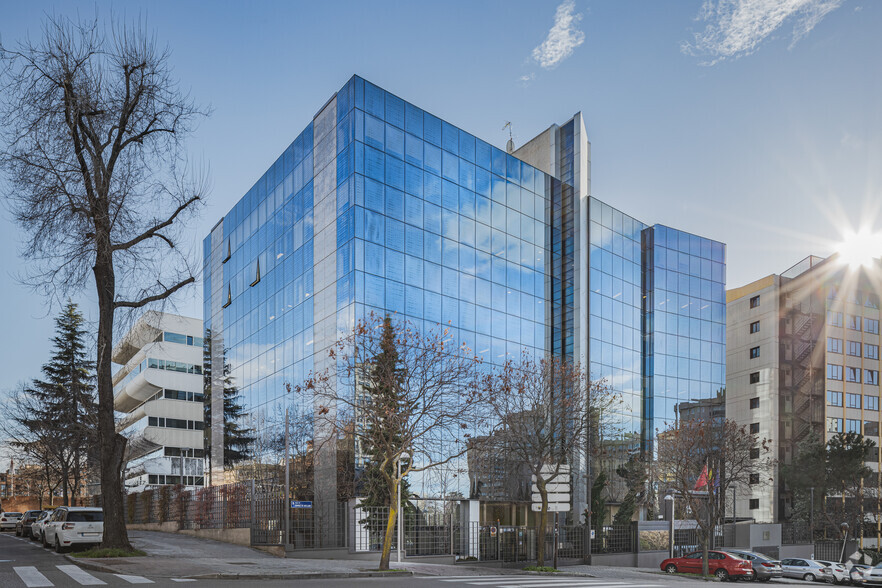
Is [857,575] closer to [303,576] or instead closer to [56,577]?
[303,576]

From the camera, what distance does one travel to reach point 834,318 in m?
86.2

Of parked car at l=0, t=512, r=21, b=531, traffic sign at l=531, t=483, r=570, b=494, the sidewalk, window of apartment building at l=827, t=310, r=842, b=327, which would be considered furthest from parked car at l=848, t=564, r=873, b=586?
parked car at l=0, t=512, r=21, b=531

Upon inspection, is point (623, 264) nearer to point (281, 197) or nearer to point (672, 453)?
point (672, 453)

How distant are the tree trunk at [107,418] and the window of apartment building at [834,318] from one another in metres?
83.4

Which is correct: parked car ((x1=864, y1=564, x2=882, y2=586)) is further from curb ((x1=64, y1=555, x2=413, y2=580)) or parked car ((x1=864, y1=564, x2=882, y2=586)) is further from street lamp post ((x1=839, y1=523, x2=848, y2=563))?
curb ((x1=64, y1=555, x2=413, y2=580))

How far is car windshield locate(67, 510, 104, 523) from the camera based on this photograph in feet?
81.9

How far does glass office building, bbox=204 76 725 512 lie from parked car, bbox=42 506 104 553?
43.8 ft

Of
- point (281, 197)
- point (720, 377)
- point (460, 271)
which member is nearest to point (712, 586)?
point (460, 271)

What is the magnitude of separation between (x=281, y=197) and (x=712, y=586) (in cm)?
3331

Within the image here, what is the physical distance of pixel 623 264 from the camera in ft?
188

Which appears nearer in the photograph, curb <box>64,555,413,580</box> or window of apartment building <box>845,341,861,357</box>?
curb <box>64,555,413,580</box>

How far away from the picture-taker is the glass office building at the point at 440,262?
130 ft

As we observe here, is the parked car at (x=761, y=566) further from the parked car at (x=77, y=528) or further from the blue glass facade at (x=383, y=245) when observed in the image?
the parked car at (x=77, y=528)

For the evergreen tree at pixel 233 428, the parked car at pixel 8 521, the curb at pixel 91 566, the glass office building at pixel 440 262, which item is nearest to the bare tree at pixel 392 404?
the glass office building at pixel 440 262
